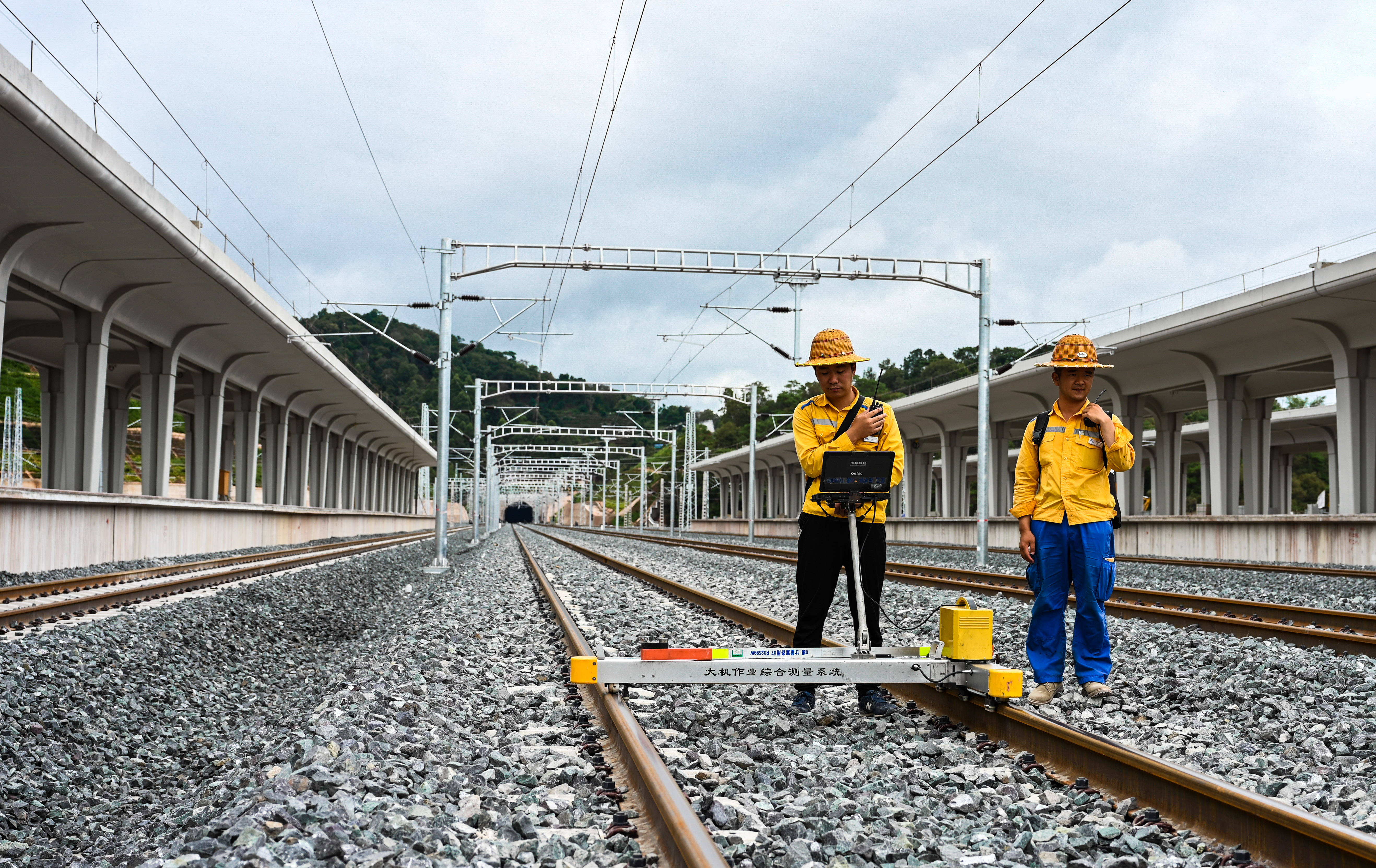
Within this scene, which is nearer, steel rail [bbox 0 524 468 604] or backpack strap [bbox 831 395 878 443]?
backpack strap [bbox 831 395 878 443]

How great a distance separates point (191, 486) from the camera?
34.1 m

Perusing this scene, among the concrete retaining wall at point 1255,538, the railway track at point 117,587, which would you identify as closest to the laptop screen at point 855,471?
the railway track at point 117,587

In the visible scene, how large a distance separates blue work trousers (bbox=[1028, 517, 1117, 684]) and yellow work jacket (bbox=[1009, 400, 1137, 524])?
73 millimetres

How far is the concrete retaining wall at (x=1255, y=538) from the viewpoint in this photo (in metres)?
20.5

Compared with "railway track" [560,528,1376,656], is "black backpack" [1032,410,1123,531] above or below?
above

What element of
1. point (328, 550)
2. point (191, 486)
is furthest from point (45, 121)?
point (191, 486)

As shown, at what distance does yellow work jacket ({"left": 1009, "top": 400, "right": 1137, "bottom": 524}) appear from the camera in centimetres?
586

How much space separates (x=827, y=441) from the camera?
5.80 meters

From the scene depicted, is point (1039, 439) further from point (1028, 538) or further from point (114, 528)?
point (114, 528)

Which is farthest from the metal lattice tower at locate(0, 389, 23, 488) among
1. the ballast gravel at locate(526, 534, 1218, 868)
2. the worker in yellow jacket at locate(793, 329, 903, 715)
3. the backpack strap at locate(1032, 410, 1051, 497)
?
the backpack strap at locate(1032, 410, 1051, 497)

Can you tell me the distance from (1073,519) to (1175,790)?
2.18m

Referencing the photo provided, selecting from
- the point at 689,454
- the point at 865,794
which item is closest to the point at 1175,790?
the point at 865,794

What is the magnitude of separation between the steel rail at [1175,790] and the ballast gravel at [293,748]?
1.96m

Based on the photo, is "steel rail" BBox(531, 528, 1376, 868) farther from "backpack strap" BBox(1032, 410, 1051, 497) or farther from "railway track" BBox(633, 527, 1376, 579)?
"railway track" BBox(633, 527, 1376, 579)
